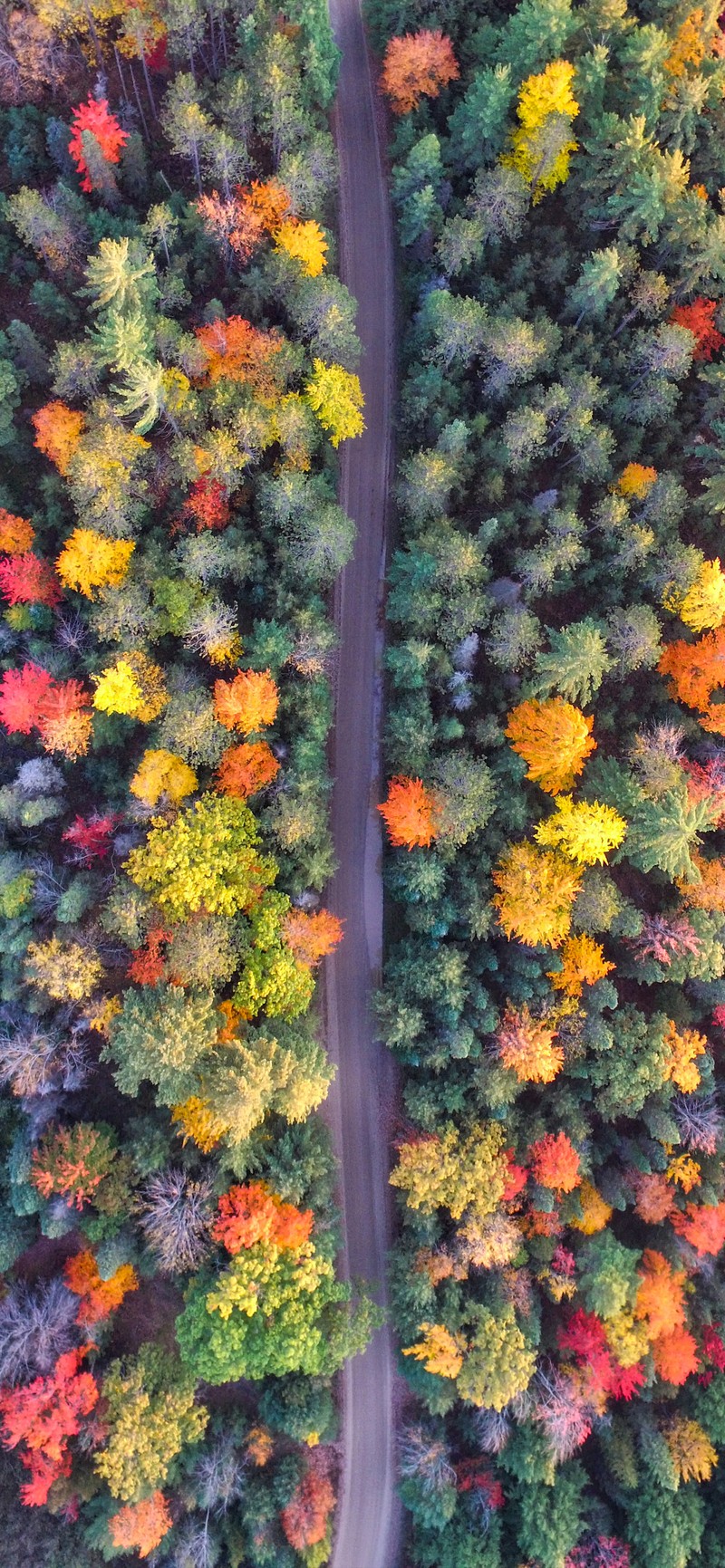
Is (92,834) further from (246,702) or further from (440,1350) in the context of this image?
(440,1350)

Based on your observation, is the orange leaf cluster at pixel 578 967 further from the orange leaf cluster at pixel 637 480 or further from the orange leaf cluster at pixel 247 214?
the orange leaf cluster at pixel 247 214

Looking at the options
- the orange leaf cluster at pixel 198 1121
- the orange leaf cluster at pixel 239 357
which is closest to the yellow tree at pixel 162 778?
the orange leaf cluster at pixel 198 1121

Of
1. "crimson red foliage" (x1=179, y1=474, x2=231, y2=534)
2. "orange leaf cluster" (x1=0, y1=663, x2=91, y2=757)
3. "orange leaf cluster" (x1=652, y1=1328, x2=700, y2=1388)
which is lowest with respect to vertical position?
"orange leaf cluster" (x1=652, y1=1328, x2=700, y2=1388)

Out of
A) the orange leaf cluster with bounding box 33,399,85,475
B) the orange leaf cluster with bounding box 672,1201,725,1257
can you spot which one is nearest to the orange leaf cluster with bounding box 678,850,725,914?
the orange leaf cluster with bounding box 672,1201,725,1257

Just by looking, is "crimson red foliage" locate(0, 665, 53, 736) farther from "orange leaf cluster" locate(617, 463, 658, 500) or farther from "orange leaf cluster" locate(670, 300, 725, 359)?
"orange leaf cluster" locate(670, 300, 725, 359)

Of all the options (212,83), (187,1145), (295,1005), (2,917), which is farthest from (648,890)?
(212,83)

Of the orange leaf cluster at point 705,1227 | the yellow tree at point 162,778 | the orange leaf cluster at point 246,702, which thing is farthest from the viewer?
the orange leaf cluster at point 705,1227

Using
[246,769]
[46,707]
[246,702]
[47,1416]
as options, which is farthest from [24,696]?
[47,1416]
